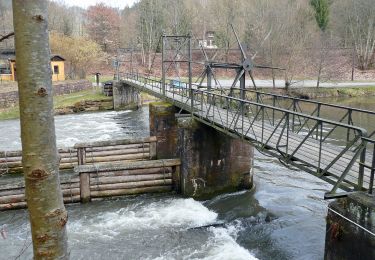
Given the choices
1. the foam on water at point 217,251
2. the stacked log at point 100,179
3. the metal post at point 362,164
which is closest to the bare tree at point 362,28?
the stacked log at point 100,179

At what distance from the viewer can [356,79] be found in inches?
2119

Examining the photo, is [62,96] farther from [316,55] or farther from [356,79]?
[356,79]

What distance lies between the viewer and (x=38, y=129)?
1876mm

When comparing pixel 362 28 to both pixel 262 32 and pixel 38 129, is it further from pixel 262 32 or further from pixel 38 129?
pixel 38 129

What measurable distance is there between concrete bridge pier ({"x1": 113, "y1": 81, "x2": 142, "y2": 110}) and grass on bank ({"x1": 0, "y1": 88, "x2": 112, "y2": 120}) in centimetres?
102

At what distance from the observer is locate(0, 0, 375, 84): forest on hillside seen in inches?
1937

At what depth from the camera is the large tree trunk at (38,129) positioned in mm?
1796

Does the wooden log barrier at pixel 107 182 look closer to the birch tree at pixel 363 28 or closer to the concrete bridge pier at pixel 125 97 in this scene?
the concrete bridge pier at pixel 125 97

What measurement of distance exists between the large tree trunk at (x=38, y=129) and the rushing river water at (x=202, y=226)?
863 centimetres

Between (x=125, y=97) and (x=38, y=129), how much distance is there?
124 feet

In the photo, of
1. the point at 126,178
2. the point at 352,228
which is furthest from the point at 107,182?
the point at 352,228

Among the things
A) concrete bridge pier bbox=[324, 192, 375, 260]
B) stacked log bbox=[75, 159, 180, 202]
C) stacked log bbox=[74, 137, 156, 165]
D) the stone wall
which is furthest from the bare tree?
concrete bridge pier bbox=[324, 192, 375, 260]

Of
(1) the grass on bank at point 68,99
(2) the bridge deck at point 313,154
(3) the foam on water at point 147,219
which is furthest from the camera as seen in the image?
(1) the grass on bank at point 68,99

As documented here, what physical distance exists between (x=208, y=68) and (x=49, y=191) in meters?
14.8
